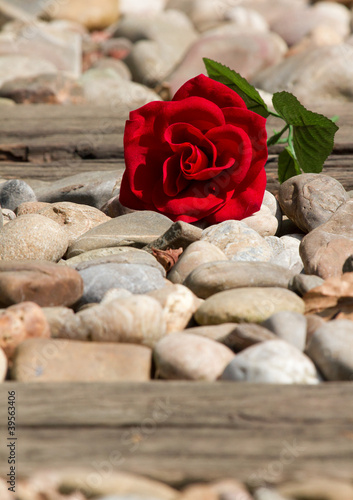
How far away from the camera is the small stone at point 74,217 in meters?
2.06

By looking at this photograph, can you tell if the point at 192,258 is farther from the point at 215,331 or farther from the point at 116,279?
the point at 215,331

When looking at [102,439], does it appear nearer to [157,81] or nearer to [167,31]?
[157,81]

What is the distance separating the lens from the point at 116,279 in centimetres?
159

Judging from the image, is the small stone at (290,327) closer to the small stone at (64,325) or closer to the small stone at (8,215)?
the small stone at (64,325)

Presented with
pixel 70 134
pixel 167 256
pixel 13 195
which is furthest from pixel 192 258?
pixel 70 134

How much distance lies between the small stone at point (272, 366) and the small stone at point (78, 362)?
0.66ft

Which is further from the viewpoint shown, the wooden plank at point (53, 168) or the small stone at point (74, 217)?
the wooden plank at point (53, 168)

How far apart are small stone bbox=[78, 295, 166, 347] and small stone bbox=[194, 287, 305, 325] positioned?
0.46 ft

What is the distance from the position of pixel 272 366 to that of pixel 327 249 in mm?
616

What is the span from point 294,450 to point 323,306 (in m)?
0.53

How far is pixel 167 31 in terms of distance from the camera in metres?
7.88

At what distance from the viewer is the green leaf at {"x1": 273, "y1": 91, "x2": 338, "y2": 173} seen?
82.4 inches

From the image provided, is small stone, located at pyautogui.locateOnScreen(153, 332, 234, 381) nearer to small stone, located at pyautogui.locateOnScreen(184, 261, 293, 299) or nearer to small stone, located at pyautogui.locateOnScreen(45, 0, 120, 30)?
small stone, located at pyautogui.locateOnScreen(184, 261, 293, 299)

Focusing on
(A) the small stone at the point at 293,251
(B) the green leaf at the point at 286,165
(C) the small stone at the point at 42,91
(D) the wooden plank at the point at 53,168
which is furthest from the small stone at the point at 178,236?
(C) the small stone at the point at 42,91
